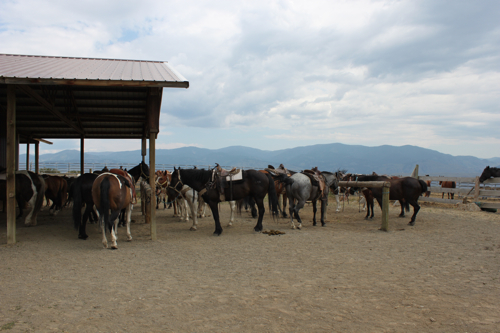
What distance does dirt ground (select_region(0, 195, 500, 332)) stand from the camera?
127 inches

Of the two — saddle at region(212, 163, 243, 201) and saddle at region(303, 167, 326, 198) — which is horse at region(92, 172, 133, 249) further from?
→ saddle at region(303, 167, 326, 198)

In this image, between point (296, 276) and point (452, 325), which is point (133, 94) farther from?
point (452, 325)

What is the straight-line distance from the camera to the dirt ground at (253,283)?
10.6 feet

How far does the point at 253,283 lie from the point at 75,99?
8613mm

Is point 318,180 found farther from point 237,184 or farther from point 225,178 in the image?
point 225,178

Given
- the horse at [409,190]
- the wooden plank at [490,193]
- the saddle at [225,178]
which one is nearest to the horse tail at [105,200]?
the saddle at [225,178]

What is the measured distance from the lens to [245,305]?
3.66m

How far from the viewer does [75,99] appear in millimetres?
9828

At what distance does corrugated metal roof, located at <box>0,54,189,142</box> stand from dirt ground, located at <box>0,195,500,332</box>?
3317 millimetres

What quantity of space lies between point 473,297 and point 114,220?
6.25 meters

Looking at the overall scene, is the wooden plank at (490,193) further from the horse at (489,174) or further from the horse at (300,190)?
the horse at (300,190)

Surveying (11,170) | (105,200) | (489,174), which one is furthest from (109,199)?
(489,174)

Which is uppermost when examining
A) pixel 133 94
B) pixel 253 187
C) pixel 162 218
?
pixel 133 94

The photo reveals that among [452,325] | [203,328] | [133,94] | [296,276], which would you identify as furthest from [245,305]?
[133,94]
